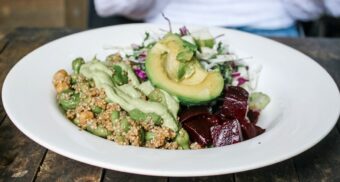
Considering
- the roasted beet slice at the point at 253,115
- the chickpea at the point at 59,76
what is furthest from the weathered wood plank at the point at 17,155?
the roasted beet slice at the point at 253,115

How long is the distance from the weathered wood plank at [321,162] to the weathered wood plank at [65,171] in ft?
0.97

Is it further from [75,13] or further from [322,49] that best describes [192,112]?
[75,13]

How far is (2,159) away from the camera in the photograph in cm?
81

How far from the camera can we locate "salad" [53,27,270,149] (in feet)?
2.59

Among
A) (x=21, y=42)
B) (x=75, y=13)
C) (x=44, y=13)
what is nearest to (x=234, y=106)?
(x=21, y=42)

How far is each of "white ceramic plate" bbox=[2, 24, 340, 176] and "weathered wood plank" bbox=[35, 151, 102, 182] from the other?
0.06 meters

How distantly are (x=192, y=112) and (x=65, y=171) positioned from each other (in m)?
0.21

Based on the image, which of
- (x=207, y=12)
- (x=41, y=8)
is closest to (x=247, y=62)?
(x=207, y=12)

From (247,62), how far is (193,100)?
0.28 meters

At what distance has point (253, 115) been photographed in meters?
0.95

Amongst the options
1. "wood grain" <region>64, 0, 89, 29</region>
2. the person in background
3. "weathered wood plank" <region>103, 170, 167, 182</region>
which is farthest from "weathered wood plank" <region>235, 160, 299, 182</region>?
"wood grain" <region>64, 0, 89, 29</region>

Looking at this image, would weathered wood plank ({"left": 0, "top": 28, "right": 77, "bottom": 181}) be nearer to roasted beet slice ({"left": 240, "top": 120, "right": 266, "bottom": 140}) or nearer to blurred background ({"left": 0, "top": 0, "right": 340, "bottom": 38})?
roasted beet slice ({"left": 240, "top": 120, "right": 266, "bottom": 140})

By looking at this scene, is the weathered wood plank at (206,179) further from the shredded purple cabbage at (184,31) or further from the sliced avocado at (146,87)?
the shredded purple cabbage at (184,31)

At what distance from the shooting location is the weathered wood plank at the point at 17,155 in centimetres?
77
